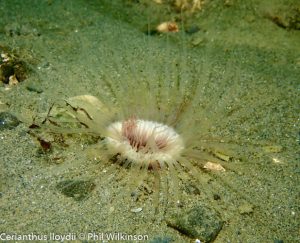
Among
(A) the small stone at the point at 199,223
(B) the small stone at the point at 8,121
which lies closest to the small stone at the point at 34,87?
(B) the small stone at the point at 8,121

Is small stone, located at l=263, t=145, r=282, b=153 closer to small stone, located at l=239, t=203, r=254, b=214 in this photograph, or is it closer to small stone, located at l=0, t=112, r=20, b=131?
small stone, located at l=239, t=203, r=254, b=214

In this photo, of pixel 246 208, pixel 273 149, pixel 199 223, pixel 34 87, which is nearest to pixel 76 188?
pixel 199 223

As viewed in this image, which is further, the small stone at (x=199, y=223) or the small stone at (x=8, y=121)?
the small stone at (x=8, y=121)

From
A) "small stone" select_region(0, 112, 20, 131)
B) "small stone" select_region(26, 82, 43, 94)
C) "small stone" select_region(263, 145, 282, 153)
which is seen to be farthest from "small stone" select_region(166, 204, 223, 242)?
"small stone" select_region(26, 82, 43, 94)

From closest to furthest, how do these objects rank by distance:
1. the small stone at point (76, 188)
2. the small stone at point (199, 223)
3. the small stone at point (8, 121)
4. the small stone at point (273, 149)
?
the small stone at point (199, 223)
the small stone at point (76, 188)
the small stone at point (8, 121)
the small stone at point (273, 149)

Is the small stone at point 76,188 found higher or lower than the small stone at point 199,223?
higher

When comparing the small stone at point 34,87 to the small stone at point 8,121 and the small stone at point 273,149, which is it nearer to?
the small stone at point 8,121

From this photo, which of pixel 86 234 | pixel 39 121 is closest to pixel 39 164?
pixel 39 121
